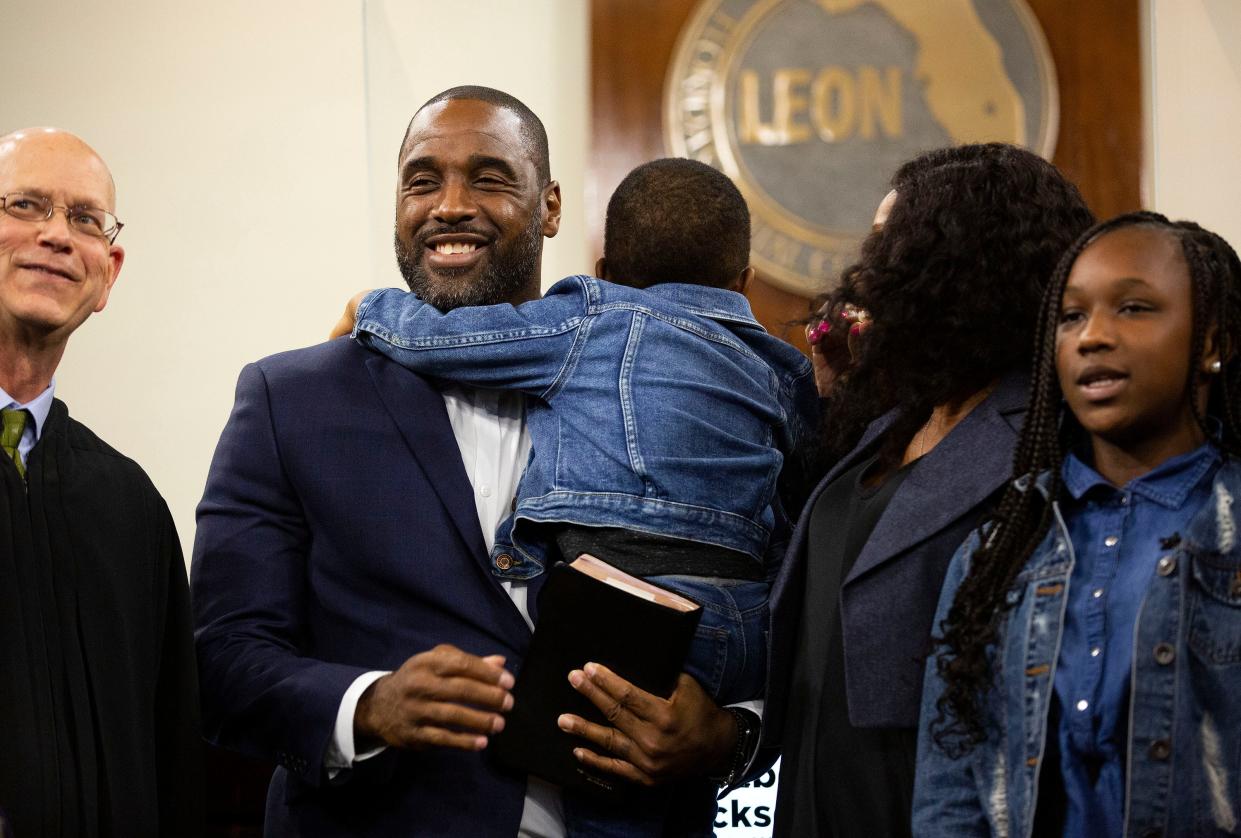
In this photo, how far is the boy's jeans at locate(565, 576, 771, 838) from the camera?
1.87 meters

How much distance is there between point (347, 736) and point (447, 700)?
0.53 ft

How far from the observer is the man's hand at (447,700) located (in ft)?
5.58

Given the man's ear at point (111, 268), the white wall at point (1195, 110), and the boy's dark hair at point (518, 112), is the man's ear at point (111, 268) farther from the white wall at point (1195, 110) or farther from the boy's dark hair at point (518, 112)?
the white wall at point (1195, 110)

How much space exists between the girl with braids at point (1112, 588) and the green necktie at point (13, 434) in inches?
43.4

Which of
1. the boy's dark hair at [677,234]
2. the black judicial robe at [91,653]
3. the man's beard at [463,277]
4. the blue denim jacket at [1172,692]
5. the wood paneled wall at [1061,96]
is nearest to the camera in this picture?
the blue denim jacket at [1172,692]

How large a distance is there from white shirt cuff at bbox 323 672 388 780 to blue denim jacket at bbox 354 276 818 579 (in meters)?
0.24

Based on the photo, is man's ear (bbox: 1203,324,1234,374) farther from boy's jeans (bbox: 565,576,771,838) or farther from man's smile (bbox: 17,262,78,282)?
man's smile (bbox: 17,262,78,282)

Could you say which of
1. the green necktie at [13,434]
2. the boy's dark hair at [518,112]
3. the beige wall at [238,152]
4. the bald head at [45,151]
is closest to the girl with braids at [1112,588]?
the boy's dark hair at [518,112]

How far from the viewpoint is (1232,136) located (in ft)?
13.4

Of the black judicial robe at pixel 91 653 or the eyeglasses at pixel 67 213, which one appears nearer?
the black judicial robe at pixel 91 653

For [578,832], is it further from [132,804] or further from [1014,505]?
[1014,505]

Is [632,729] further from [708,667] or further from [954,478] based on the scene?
[954,478]

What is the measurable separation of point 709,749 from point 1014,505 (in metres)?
0.54

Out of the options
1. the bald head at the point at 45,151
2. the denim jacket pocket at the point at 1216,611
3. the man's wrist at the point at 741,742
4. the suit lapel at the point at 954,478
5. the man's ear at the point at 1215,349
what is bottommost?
the man's wrist at the point at 741,742
